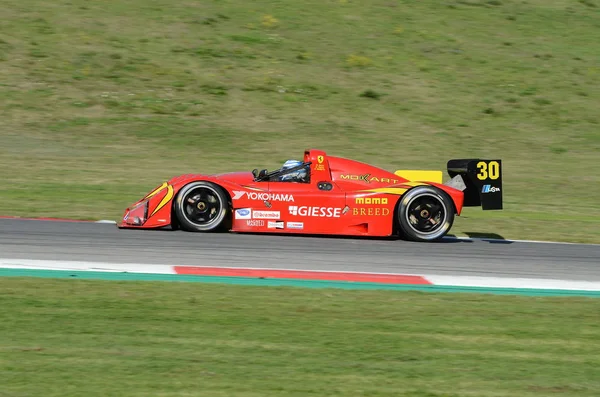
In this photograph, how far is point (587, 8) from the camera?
37.9m

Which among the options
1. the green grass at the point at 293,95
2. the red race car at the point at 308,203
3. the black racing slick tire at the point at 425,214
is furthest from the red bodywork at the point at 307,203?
the green grass at the point at 293,95

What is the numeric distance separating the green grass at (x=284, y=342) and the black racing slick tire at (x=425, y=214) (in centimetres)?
327

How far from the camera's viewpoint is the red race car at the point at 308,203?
37.7 ft

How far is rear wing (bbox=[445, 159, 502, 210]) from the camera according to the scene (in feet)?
39.5

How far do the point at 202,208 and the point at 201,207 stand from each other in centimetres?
2

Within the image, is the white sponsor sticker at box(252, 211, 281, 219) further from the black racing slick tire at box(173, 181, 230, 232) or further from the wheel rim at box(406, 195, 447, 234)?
the wheel rim at box(406, 195, 447, 234)

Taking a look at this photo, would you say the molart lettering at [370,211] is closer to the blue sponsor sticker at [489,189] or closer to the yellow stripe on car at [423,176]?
the yellow stripe on car at [423,176]

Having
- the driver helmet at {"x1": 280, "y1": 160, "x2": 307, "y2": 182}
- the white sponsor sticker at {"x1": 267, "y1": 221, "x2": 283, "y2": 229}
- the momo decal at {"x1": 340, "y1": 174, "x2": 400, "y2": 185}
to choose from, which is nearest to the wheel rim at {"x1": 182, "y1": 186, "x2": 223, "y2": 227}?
the white sponsor sticker at {"x1": 267, "y1": 221, "x2": 283, "y2": 229}

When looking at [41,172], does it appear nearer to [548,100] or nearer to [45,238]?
[45,238]

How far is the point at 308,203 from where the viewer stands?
11.6m

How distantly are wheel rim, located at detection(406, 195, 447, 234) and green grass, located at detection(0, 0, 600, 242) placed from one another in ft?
6.98

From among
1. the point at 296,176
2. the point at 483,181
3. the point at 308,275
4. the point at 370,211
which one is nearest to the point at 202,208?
the point at 296,176

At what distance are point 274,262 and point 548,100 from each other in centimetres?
2028

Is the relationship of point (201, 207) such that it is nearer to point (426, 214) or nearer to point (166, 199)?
point (166, 199)
